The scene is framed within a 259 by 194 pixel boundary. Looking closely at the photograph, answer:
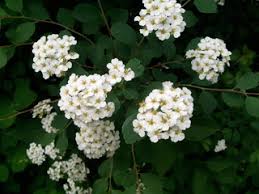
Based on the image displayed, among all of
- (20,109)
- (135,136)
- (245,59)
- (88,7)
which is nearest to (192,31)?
(245,59)

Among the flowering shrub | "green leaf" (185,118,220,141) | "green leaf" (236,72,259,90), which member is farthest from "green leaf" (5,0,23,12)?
"green leaf" (236,72,259,90)

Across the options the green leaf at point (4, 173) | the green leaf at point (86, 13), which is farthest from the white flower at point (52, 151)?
the green leaf at point (86, 13)

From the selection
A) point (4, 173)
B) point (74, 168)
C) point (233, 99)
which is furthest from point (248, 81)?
point (4, 173)

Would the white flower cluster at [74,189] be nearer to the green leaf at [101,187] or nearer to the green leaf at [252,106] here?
the green leaf at [101,187]

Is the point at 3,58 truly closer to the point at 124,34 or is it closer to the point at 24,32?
the point at 24,32

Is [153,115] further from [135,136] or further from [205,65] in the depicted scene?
[205,65]
